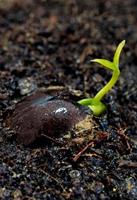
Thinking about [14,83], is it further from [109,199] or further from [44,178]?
[109,199]

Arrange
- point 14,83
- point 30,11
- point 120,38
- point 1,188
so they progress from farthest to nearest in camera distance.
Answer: point 30,11 < point 120,38 < point 14,83 < point 1,188

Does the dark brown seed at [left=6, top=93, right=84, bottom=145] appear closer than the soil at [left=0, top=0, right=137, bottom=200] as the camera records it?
No

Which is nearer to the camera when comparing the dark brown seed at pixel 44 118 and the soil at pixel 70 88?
the soil at pixel 70 88

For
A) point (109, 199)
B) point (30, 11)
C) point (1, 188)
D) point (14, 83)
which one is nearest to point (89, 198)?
point (109, 199)

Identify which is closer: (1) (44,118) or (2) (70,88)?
(1) (44,118)
